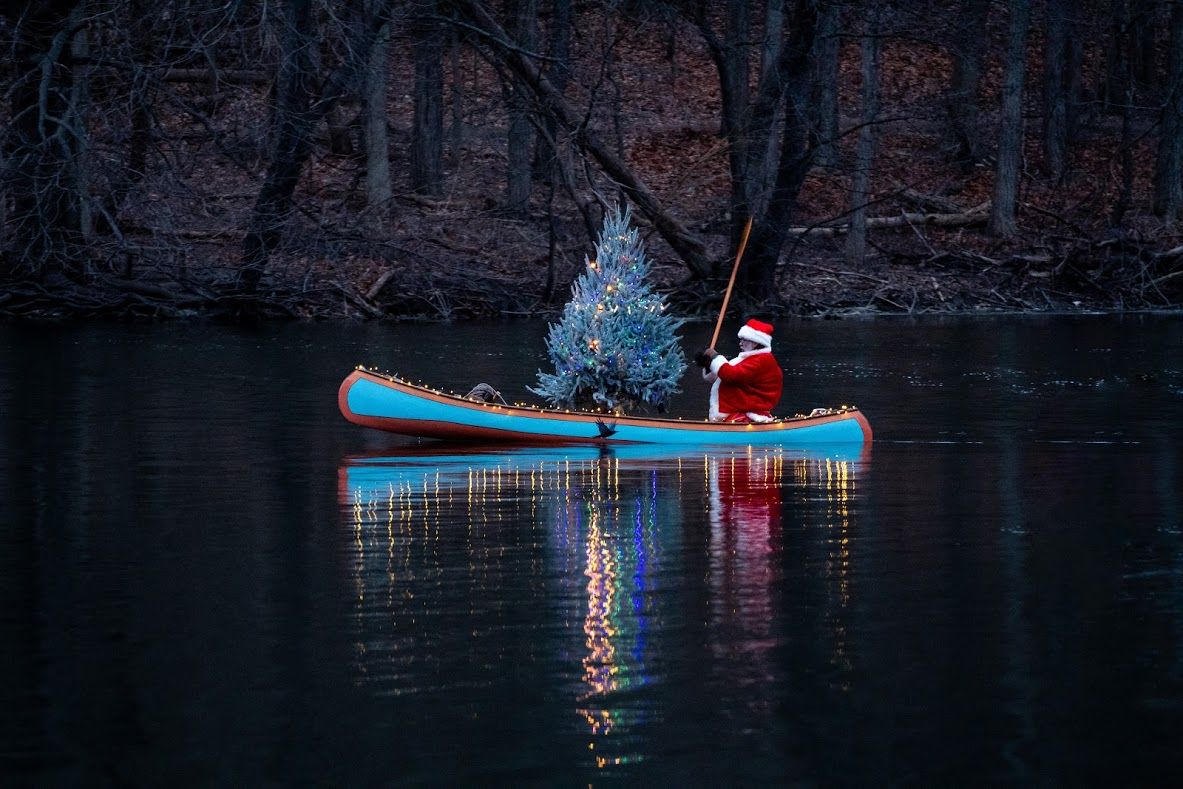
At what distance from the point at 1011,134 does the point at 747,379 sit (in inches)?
1018

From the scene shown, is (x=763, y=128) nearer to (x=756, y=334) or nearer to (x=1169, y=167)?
(x=1169, y=167)

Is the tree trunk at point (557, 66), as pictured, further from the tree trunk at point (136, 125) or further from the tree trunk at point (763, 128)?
the tree trunk at point (136, 125)

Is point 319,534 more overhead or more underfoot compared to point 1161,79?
more underfoot

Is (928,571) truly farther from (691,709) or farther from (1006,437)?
(1006,437)

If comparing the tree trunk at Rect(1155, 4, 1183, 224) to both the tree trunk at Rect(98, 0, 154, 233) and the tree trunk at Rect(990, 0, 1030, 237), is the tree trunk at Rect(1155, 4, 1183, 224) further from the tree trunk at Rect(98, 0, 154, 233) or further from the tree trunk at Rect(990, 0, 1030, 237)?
the tree trunk at Rect(98, 0, 154, 233)

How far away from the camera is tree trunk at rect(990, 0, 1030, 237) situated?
40.8 meters

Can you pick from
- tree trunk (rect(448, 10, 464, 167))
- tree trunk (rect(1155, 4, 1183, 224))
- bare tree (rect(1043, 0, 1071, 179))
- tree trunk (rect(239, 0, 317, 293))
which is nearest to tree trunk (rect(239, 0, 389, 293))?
tree trunk (rect(239, 0, 317, 293))

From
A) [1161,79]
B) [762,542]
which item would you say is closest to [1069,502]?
[762,542]

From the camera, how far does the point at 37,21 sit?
29844 millimetres

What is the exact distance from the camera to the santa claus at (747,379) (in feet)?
54.4

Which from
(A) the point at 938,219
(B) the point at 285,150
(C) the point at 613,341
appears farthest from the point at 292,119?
(A) the point at 938,219

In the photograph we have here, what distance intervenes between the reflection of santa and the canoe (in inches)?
19.6

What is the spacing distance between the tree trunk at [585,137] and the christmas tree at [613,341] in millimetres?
13676

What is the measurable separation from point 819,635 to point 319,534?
379cm
